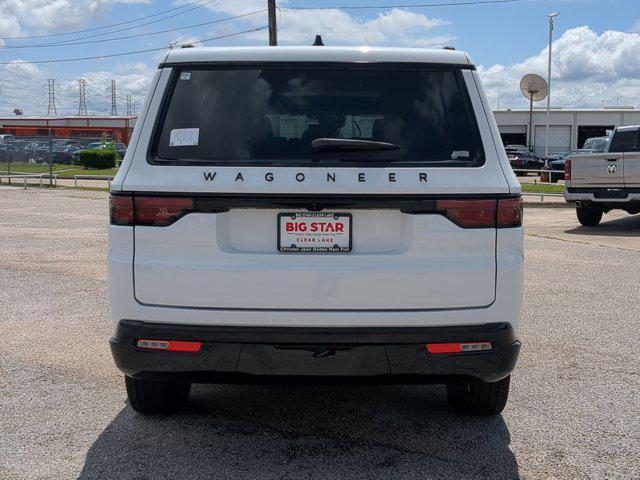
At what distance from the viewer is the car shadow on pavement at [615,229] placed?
45.0 feet

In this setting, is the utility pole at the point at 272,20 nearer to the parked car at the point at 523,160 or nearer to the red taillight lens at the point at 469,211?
the parked car at the point at 523,160

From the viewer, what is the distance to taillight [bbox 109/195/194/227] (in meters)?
3.24

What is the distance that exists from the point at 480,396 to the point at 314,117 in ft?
5.81

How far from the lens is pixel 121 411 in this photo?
4203 mm

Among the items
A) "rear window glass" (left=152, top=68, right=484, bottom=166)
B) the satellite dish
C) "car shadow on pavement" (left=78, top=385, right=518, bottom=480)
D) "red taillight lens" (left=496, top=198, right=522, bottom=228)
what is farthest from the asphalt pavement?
the satellite dish

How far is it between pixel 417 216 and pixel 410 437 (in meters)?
1.28

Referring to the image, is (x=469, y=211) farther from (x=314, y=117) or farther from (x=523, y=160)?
(x=523, y=160)

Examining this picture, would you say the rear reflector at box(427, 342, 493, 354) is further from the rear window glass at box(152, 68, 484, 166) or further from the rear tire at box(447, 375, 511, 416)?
the rear window glass at box(152, 68, 484, 166)

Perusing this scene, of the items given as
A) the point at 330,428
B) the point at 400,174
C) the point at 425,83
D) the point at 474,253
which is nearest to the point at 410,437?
the point at 330,428

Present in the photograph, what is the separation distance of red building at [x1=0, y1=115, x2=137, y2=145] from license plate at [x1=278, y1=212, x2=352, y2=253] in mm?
72224

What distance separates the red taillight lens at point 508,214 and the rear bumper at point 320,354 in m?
0.45

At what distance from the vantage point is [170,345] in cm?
328

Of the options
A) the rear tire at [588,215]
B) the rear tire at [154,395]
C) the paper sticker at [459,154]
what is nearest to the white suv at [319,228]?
the paper sticker at [459,154]

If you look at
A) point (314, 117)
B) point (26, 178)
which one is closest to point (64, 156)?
point (26, 178)
